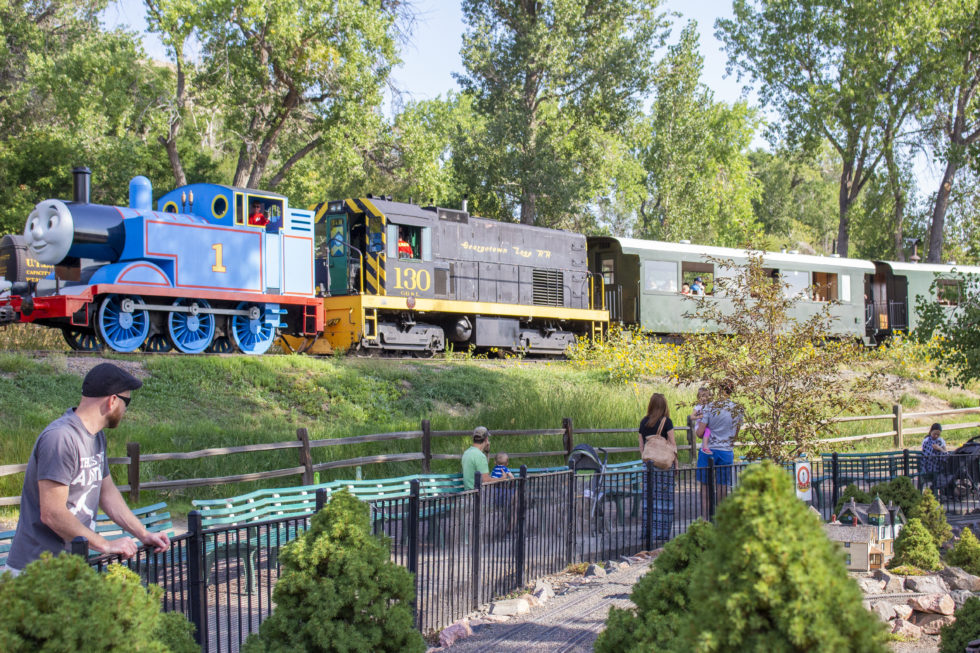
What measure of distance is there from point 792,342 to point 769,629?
6.85m

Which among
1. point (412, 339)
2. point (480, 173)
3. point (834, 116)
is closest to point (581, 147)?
point (480, 173)

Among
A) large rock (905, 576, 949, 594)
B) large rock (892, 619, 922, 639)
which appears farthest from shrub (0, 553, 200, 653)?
large rock (905, 576, 949, 594)

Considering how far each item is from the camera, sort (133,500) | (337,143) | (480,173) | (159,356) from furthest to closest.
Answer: (480,173), (337,143), (159,356), (133,500)

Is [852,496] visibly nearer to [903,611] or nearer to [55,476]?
[903,611]

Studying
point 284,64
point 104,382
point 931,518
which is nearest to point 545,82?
point 284,64

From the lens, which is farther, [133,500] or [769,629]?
[133,500]

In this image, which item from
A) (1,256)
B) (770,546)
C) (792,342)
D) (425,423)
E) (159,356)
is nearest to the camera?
(770,546)

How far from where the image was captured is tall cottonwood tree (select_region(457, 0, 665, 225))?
1324 inches

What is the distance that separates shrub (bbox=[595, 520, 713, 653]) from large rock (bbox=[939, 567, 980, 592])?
448 centimetres

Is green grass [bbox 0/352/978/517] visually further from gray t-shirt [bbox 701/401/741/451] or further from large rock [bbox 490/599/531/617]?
large rock [bbox 490/599/531/617]

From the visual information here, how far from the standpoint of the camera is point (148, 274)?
590 inches

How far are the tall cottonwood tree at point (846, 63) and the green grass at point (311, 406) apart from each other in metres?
20.3

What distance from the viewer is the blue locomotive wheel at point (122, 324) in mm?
14938

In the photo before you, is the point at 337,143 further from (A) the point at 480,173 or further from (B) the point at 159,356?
(B) the point at 159,356
